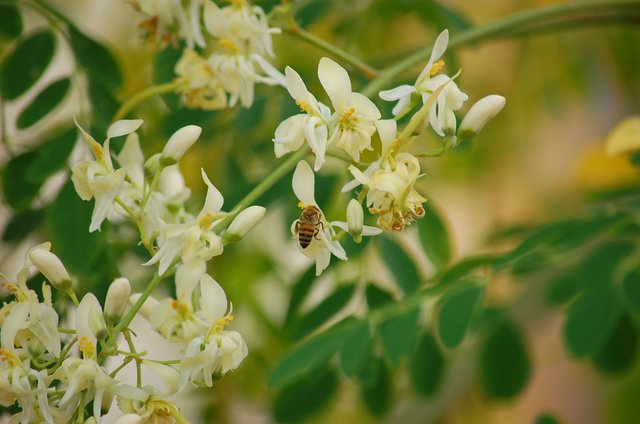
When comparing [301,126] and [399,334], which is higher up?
[301,126]

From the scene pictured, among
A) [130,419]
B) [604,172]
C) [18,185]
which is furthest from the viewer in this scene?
[604,172]

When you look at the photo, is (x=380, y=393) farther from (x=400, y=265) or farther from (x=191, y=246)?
(x=191, y=246)

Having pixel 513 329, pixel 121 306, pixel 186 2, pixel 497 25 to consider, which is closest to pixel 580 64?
pixel 513 329

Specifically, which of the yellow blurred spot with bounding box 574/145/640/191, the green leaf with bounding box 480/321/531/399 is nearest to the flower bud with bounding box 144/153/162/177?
the green leaf with bounding box 480/321/531/399

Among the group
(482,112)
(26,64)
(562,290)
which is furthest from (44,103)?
(562,290)

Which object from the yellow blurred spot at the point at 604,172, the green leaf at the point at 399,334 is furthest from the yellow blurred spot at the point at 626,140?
the yellow blurred spot at the point at 604,172

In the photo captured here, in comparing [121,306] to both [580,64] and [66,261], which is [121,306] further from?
[580,64]

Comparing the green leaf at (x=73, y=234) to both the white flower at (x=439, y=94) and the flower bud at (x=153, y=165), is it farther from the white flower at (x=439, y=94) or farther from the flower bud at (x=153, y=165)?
the white flower at (x=439, y=94)
